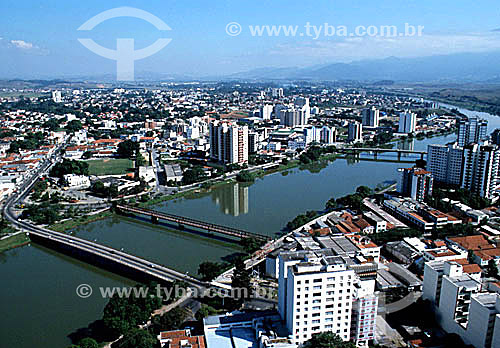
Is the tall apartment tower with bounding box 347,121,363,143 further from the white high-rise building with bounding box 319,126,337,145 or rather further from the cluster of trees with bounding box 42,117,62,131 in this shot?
the cluster of trees with bounding box 42,117,62,131

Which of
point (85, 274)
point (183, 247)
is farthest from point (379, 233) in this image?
point (85, 274)

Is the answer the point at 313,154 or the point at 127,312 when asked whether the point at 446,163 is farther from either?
the point at 127,312

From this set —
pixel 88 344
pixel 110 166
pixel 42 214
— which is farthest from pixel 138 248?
pixel 110 166

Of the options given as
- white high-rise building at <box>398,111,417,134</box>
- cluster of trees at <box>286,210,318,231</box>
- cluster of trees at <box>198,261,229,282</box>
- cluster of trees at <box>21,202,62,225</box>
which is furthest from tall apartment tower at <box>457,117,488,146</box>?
cluster of trees at <box>21,202,62,225</box>

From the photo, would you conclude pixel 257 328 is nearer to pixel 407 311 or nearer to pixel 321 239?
pixel 407 311

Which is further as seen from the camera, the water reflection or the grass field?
the grass field

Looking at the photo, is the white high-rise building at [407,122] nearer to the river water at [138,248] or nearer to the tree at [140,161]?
the river water at [138,248]
